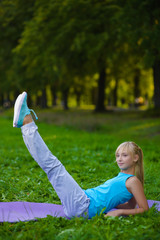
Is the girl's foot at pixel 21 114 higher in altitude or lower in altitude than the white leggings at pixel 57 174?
higher

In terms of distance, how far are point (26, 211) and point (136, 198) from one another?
140 centimetres

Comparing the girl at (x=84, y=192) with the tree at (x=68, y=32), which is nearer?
the girl at (x=84, y=192)

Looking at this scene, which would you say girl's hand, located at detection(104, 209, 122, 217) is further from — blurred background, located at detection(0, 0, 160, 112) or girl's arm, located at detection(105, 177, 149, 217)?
blurred background, located at detection(0, 0, 160, 112)

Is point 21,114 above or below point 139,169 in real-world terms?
above

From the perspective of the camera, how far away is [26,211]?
13.8 ft

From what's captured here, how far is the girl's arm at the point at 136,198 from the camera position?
3.75 m

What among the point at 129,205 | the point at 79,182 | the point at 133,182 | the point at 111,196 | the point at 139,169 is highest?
the point at 139,169

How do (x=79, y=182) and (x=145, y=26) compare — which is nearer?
(x=79, y=182)

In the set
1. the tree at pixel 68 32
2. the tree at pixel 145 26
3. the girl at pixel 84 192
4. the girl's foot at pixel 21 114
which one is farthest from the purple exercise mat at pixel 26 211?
the tree at pixel 68 32

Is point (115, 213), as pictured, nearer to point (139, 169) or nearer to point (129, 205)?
point (129, 205)

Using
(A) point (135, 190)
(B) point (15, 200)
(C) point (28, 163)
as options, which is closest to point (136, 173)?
(A) point (135, 190)

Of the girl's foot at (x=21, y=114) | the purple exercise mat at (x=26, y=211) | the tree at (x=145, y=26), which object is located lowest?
the purple exercise mat at (x=26, y=211)

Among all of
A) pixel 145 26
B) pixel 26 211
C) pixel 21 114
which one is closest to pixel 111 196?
pixel 26 211

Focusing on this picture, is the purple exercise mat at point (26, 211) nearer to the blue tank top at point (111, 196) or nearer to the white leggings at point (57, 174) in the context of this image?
the white leggings at point (57, 174)
